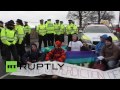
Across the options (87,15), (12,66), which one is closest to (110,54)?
(12,66)

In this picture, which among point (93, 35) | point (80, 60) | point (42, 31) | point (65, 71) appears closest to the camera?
point (65, 71)

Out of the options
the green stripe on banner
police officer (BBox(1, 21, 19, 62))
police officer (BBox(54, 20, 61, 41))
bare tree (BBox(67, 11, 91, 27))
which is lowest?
the green stripe on banner

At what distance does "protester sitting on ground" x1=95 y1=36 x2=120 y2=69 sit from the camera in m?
10.2

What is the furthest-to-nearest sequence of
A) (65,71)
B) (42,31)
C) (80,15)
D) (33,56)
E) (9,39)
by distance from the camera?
(80,15) < (42,31) < (9,39) < (33,56) < (65,71)

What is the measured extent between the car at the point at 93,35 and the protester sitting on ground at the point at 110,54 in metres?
4.61

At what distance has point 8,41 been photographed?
12.7 metres

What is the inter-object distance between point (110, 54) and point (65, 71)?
1.57m

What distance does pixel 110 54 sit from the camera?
34.3 ft

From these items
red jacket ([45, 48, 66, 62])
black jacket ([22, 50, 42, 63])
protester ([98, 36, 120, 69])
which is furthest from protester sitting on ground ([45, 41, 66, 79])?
protester ([98, 36, 120, 69])

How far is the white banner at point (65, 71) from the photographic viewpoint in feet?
31.3

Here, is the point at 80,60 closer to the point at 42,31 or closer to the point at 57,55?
the point at 57,55

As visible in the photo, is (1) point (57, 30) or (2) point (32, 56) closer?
(2) point (32, 56)

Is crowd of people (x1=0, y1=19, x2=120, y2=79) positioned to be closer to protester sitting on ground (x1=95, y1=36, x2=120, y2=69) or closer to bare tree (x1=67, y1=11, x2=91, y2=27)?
protester sitting on ground (x1=95, y1=36, x2=120, y2=69)
